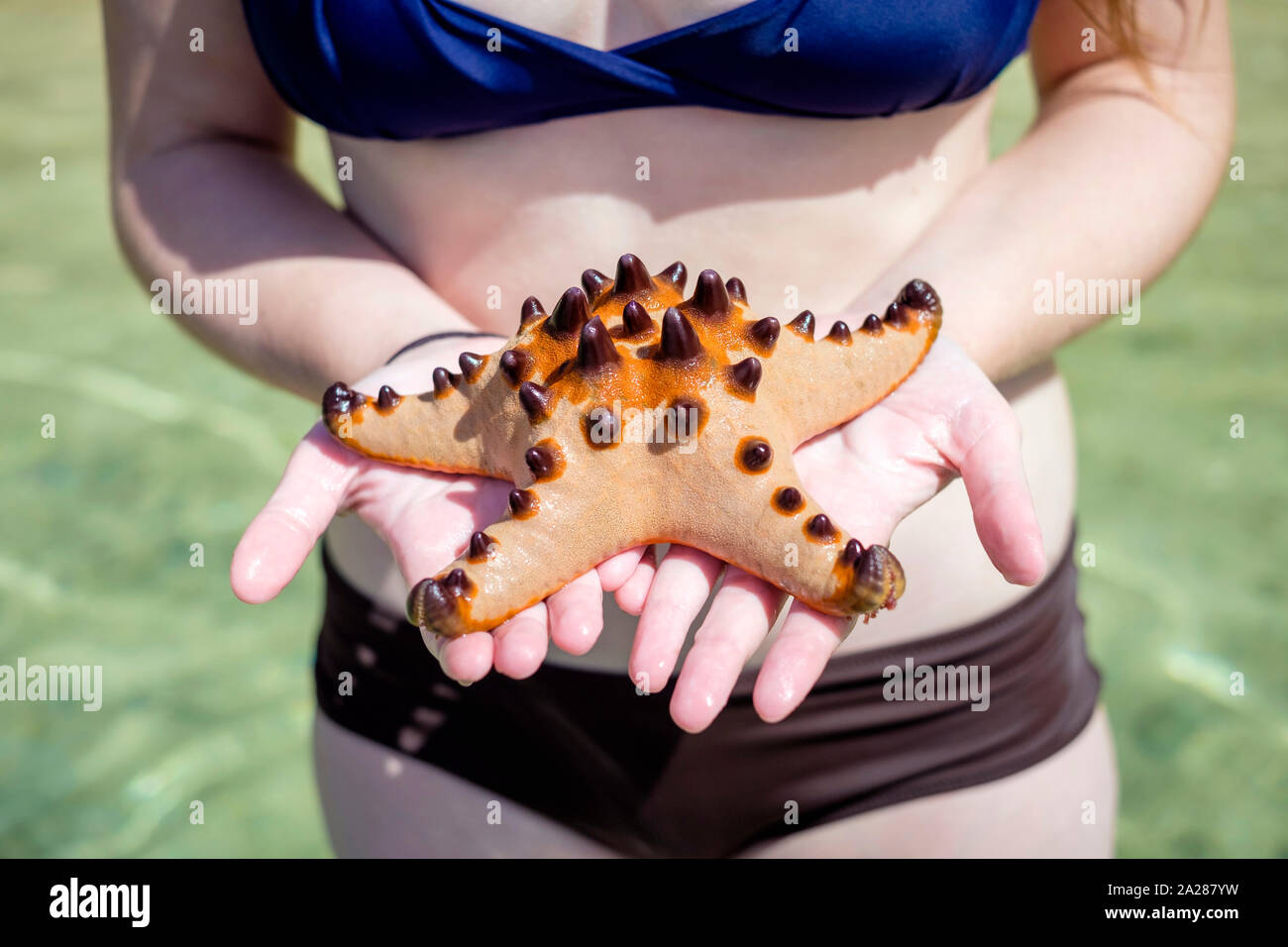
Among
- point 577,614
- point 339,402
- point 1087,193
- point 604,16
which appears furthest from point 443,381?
point 1087,193

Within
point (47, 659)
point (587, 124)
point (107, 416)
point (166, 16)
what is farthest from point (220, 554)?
point (587, 124)

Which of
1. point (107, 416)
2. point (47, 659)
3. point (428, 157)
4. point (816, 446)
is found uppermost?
point (428, 157)

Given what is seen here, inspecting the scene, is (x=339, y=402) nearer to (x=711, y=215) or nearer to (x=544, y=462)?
(x=544, y=462)

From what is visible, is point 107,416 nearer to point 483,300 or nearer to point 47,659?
point 47,659

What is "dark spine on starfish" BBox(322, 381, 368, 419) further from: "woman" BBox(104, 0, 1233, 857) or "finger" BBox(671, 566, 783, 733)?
"finger" BBox(671, 566, 783, 733)

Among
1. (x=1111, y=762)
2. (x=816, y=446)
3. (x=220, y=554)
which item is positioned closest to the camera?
(x=816, y=446)

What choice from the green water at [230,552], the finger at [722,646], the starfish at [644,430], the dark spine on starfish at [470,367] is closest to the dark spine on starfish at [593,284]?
the starfish at [644,430]

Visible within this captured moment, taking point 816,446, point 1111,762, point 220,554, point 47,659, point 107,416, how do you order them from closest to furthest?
1. point 816,446
2. point 1111,762
3. point 47,659
4. point 220,554
5. point 107,416

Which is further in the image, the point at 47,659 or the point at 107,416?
the point at 107,416
